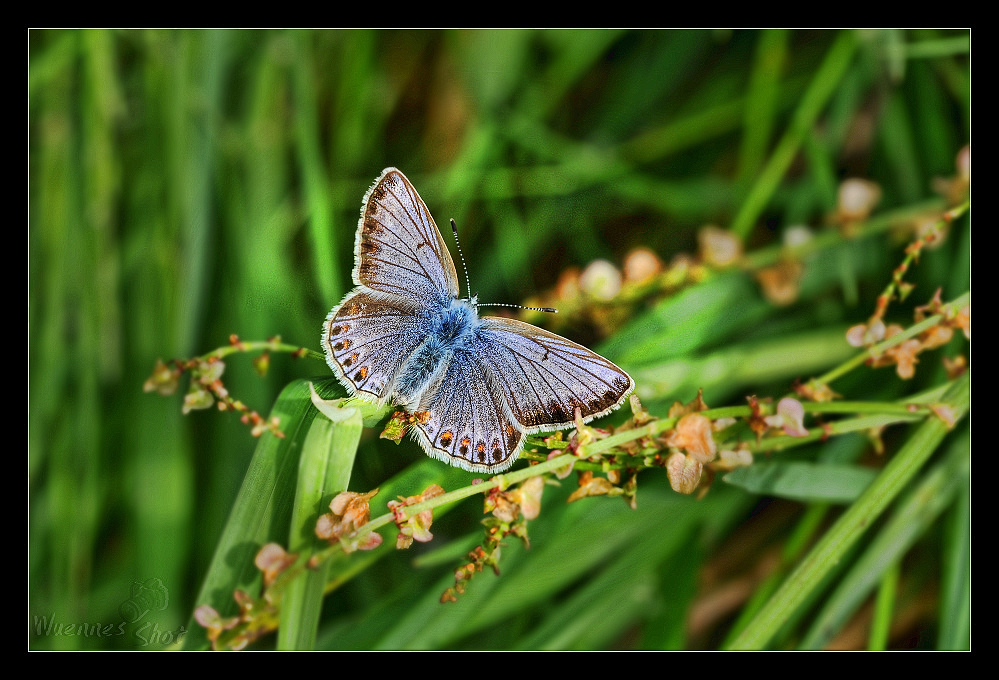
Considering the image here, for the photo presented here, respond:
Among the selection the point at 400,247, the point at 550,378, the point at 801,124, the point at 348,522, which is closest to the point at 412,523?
the point at 348,522

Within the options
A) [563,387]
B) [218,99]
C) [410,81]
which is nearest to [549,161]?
[410,81]

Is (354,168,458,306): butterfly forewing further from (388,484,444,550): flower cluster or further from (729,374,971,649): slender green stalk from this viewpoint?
(729,374,971,649): slender green stalk

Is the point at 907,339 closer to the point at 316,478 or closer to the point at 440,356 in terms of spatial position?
the point at 440,356

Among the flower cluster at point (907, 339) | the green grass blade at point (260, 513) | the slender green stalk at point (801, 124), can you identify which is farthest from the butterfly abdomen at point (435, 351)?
→ the slender green stalk at point (801, 124)

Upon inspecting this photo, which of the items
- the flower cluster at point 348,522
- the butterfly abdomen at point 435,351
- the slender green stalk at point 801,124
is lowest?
the flower cluster at point 348,522

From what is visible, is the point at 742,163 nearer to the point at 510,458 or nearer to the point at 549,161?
the point at 549,161

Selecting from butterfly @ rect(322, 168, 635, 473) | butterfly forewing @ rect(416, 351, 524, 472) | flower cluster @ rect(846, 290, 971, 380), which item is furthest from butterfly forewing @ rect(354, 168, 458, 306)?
flower cluster @ rect(846, 290, 971, 380)

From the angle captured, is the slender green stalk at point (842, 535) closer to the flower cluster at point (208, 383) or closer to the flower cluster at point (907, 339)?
the flower cluster at point (907, 339)
